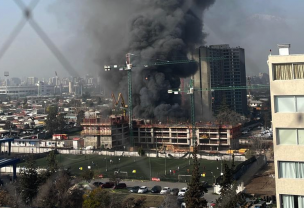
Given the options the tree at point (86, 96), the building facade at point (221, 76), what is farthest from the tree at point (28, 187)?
the tree at point (86, 96)

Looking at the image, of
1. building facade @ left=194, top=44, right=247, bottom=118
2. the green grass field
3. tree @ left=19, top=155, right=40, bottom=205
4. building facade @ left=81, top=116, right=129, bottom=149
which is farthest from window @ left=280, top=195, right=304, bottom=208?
building facade @ left=194, top=44, right=247, bottom=118

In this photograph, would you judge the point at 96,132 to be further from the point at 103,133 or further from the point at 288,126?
the point at 288,126

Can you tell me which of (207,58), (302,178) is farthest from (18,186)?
(207,58)

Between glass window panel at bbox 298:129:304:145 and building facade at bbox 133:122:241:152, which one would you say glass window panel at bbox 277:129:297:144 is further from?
building facade at bbox 133:122:241:152

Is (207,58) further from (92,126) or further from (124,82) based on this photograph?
(92,126)

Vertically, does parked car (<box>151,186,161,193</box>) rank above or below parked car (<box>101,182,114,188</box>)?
below

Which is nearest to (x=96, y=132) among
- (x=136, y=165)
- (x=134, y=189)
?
(x=136, y=165)

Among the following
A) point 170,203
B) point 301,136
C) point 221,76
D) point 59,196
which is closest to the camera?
point 301,136
